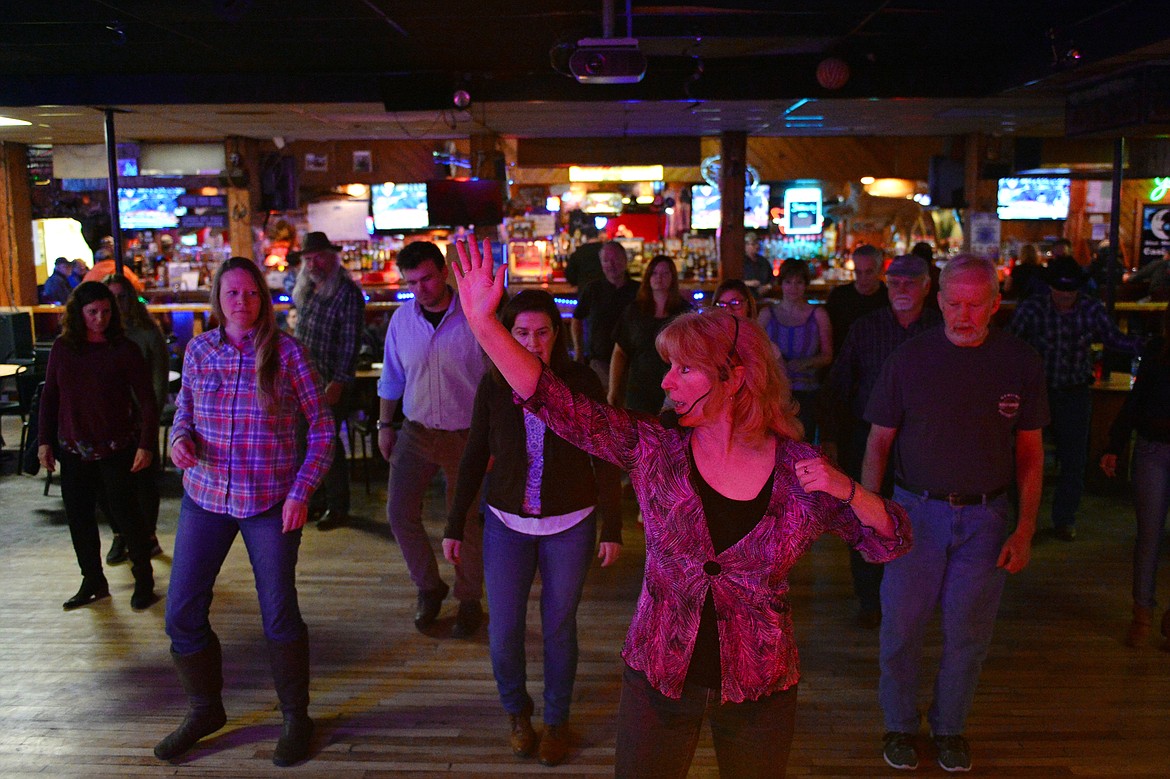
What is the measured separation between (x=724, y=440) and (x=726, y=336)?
0.79 feet

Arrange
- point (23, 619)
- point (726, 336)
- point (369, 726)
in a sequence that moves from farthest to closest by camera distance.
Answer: point (23, 619) → point (369, 726) → point (726, 336)

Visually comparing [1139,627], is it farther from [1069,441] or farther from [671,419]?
[671,419]

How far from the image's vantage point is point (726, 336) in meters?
2.21

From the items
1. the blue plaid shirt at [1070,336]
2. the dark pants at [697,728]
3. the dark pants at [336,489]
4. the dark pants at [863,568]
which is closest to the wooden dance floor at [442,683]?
the dark pants at [863,568]

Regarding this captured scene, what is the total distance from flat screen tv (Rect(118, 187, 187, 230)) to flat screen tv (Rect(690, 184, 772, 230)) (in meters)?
7.15

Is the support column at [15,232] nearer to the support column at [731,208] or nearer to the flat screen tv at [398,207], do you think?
the flat screen tv at [398,207]

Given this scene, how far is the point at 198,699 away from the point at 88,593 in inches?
77.4

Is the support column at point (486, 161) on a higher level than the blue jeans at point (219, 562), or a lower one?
higher

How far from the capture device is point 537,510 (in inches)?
132

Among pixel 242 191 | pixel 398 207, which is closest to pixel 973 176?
pixel 398 207

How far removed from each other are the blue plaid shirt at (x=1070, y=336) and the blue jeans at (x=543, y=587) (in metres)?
3.93

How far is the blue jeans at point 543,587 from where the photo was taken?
342 centimetres

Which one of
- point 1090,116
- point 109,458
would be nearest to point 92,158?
point 109,458

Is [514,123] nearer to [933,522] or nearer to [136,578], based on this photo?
[136,578]
